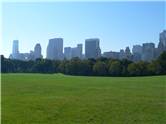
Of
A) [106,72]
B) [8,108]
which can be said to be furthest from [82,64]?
[8,108]

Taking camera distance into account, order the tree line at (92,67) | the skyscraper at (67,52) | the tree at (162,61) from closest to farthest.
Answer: the tree at (162,61) → the tree line at (92,67) → the skyscraper at (67,52)

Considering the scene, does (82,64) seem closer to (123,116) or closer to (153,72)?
(153,72)

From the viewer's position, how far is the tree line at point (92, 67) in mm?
70562

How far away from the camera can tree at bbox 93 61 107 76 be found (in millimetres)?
77188

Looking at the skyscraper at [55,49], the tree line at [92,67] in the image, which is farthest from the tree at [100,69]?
the skyscraper at [55,49]

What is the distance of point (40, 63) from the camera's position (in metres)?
98.5

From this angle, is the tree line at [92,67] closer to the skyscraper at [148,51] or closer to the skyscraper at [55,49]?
the skyscraper at [55,49]

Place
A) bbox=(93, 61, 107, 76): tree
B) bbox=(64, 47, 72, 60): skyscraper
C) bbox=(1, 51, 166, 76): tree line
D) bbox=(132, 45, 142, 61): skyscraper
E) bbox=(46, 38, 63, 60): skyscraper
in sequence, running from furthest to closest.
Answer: bbox=(64, 47, 72, 60): skyscraper < bbox=(46, 38, 63, 60): skyscraper < bbox=(132, 45, 142, 61): skyscraper < bbox=(93, 61, 107, 76): tree < bbox=(1, 51, 166, 76): tree line

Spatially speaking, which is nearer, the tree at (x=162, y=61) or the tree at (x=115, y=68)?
the tree at (x=162, y=61)

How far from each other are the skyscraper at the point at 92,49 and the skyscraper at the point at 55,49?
809cm

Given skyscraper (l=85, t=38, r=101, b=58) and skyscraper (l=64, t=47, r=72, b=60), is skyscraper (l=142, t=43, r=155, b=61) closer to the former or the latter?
skyscraper (l=85, t=38, r=101, b=58)

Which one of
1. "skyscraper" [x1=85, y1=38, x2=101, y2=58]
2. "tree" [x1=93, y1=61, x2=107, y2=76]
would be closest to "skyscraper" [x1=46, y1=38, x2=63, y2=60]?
"skyscraper" [x1=85, y1=38, x2=101, y2=58]

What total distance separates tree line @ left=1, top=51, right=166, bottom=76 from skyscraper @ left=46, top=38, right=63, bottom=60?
4.42 meters

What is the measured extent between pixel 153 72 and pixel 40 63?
38.4 meters
